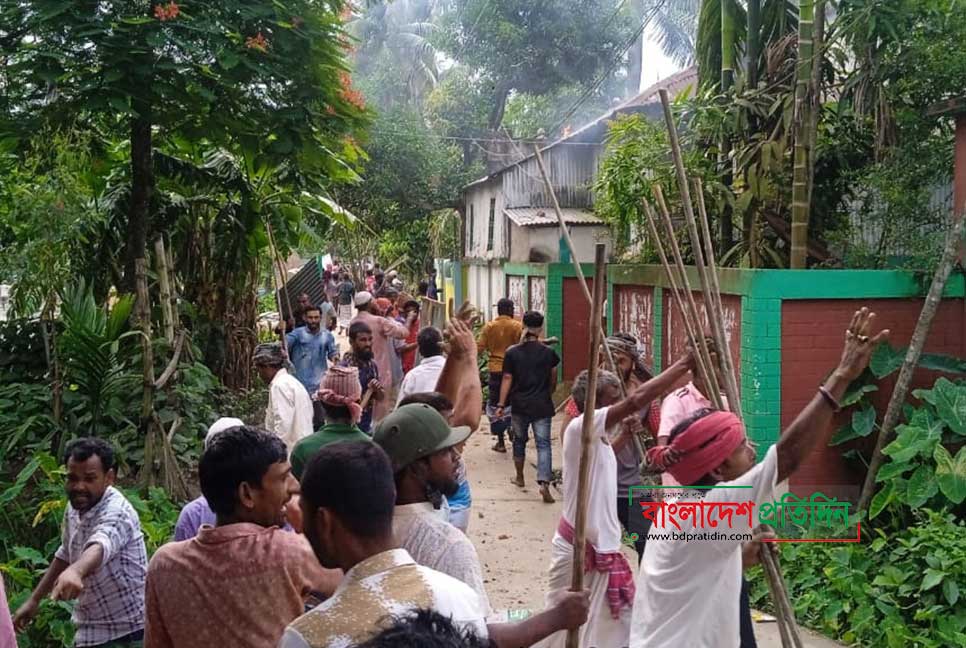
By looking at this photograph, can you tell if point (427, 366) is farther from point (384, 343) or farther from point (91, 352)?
point (384, 343)

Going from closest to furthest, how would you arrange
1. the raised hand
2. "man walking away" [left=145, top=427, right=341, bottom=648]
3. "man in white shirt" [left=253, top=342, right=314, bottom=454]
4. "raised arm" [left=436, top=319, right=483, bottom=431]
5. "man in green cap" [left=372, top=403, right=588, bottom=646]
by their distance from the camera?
"man walking away" [left=145, top=427, right=341, bottom=648]
"man in green cap" [left=372, top=403, right=588, bottom=646]
the raised hand
"raised arm" [left=436, top=319, right=483, bottom=431]
"man in white shirt" [left=253, top=342, right=314, bottom=454]

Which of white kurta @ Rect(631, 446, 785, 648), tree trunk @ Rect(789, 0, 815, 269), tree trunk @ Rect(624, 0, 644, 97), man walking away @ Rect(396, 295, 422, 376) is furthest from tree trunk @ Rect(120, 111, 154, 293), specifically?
tree trunk @ Rect(624, 0, 644, 97)

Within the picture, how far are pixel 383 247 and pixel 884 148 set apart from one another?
22143mm

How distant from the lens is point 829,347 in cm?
724

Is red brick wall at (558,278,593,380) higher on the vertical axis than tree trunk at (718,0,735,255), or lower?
lower

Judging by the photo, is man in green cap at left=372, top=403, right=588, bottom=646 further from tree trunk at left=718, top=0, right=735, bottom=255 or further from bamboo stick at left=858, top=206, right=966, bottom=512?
tree trunk at left=718, top=0, right=735, bottom=255

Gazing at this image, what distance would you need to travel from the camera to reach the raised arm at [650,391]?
373 centimetres

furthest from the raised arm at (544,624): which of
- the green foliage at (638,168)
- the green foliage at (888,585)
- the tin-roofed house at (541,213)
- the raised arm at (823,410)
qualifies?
the tin-roofed house at (541,213)

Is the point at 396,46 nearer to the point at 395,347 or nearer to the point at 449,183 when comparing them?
the point at 449,183

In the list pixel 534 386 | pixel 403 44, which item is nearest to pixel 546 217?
pixel 534 386

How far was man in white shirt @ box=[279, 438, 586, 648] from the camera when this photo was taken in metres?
1.93

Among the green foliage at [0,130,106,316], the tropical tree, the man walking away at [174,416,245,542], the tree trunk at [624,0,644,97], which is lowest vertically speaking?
the man walking away at [174,416,245,542]

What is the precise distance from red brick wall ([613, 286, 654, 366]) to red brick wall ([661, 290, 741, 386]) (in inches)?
16.8

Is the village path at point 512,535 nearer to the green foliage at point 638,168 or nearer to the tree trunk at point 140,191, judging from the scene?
the green foliage at point 638,168
